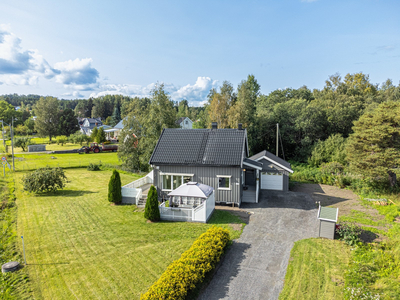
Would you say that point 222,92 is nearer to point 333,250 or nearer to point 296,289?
point 333,250

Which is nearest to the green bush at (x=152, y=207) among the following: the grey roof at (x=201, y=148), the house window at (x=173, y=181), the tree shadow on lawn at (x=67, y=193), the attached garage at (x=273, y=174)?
the house window at (x=173, y=181)

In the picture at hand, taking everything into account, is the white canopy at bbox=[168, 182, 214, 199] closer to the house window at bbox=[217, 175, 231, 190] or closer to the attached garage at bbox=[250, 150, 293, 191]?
the house window at bbox=[217, 175, 231, 190]

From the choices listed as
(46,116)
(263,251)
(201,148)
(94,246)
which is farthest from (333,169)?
(46,116)

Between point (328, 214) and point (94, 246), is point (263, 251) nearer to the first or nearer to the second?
point (328, 214)

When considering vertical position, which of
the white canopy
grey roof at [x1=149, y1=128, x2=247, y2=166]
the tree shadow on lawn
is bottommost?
the tree shadow on lawn

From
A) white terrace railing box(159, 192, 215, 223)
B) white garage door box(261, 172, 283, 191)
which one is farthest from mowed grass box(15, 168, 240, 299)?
white garage door box(261, 172, 283, 191)

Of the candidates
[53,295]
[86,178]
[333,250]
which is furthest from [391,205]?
[86,178]

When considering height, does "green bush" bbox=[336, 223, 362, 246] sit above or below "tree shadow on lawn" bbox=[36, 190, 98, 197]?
above
